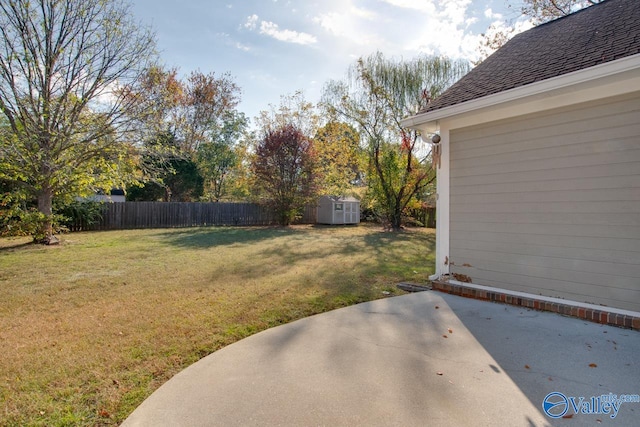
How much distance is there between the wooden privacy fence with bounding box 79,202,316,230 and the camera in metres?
13.2

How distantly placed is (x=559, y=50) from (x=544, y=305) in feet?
10.9

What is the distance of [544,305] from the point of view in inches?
143

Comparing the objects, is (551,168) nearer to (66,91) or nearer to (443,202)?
(443,202)

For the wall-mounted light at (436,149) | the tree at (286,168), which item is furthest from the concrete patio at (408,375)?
the tree at (286,168)

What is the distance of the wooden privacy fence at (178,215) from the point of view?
13211 mm

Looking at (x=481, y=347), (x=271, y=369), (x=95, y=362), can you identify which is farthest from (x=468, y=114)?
(x=95, y=362)

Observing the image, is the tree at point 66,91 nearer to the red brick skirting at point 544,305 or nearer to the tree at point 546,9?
the red brick skirting at point 544,305

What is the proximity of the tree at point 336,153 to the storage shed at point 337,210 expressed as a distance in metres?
0.56

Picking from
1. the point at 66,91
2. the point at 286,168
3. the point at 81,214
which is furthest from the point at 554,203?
the point at 81,214

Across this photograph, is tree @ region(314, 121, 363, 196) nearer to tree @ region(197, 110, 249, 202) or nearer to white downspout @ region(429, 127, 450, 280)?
tree @ region(197, 110, 249, 202)

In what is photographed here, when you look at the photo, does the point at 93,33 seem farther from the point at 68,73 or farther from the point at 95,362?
the point at 95,362

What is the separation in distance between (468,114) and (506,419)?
3.55m

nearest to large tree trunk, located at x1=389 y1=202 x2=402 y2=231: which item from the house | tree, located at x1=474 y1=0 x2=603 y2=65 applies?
tree, located at x1=474 y1=0 x2=603 y2=65

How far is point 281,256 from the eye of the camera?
23.9 feet
